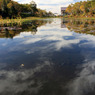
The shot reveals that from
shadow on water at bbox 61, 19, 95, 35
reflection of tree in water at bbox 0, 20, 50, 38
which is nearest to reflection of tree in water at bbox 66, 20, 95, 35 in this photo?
shadow on water at bbox 61, 19, 95, 35

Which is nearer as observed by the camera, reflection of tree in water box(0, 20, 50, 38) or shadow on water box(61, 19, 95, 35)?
reflection of tree in water box(0, 20, 50, 38)

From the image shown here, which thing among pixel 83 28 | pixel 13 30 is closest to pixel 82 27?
pixel 83 28

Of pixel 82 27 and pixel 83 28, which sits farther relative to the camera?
pixel 82 27

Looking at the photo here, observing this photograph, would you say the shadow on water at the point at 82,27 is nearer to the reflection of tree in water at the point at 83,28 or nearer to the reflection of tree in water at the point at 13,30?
the reflection of tree in water at the point at 83,28

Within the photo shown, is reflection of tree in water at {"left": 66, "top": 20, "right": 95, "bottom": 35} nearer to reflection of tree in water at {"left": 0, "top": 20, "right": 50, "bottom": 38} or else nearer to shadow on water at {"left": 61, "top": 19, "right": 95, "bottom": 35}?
shadow on water at {"left": 61, "top": 19, "right": 95, "bottom": 35}

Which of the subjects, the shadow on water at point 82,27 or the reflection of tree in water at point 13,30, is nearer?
the reflection of tree in water at point 13,30

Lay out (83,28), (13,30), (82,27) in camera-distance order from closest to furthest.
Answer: (13,30), (83,28), (82,27)

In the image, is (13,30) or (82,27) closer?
(13,30)

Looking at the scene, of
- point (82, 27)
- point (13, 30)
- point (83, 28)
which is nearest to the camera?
point (13, 30)

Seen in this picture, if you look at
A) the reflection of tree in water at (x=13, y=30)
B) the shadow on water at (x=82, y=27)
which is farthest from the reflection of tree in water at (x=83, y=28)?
the reflection of tree in water at (x=13, y=30)

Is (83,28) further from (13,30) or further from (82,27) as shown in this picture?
(13,30)

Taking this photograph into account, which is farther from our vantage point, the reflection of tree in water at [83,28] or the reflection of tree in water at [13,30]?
the reflection of tree in water at [83,28]

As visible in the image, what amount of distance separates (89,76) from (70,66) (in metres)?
0.75

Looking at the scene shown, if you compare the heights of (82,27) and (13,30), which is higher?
(82,27)
